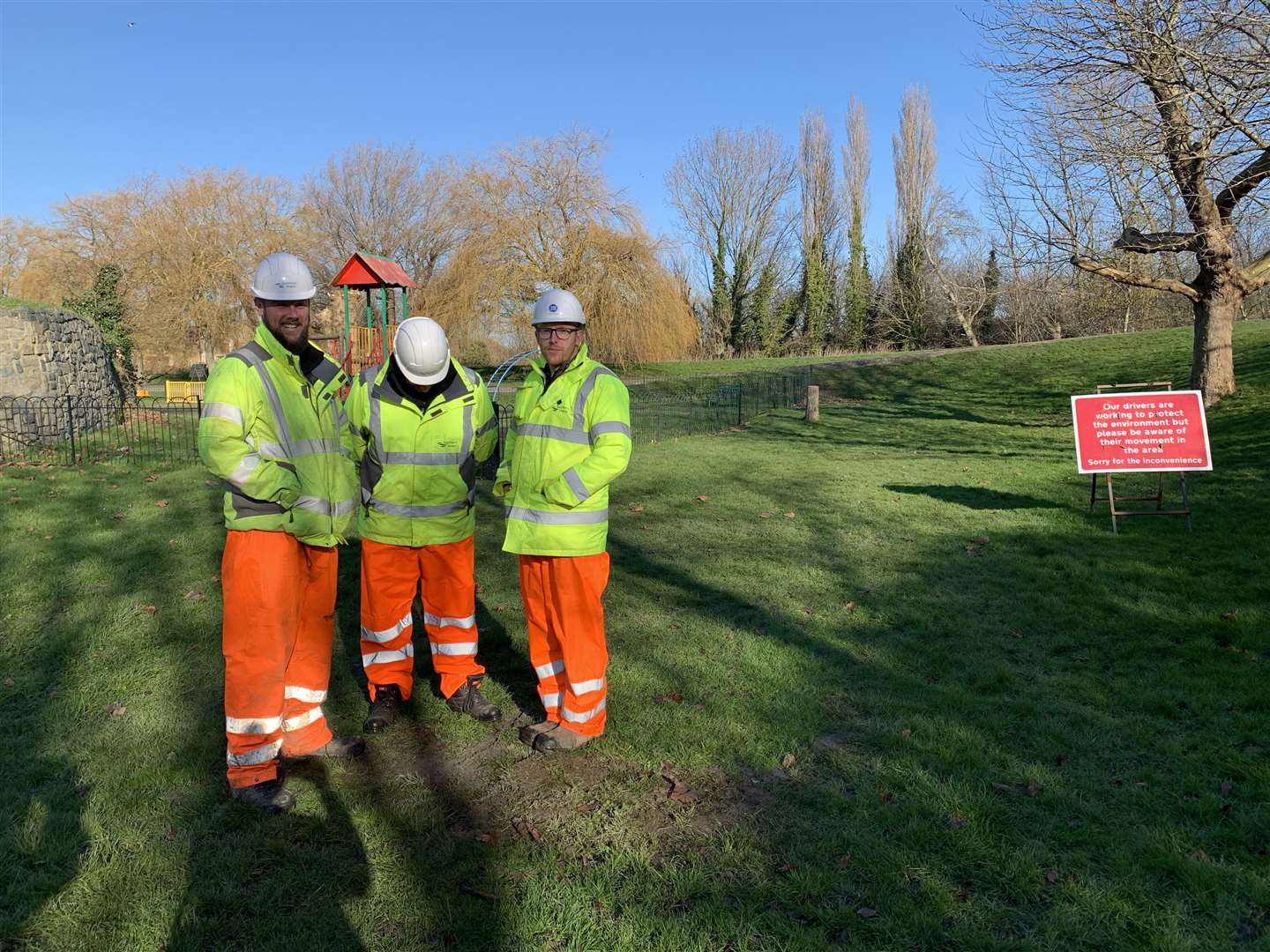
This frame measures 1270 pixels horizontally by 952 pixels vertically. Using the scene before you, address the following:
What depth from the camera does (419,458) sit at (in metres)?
3.91

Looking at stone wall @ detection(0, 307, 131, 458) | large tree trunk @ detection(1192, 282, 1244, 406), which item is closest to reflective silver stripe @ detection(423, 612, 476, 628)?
stone wall @ detection(0, 307, 131, 458)

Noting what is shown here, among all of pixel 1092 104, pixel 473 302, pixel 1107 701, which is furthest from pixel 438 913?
Result: pixel 473 302

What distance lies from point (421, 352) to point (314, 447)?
0.65m

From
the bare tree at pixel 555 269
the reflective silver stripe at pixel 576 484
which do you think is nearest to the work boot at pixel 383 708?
the reflective silver stripe at pixel 576 484

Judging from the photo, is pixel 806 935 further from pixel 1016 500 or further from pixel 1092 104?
pixel 1092 104

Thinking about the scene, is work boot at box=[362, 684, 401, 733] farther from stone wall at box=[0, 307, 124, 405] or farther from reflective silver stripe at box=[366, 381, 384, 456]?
stone wall at box=[0, 307, 124, 405]

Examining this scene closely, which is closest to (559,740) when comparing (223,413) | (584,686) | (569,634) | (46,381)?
(584,686)

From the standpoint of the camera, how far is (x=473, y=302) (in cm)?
3072

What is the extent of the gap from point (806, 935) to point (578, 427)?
88.7 inches

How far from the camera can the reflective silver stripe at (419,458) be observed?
3.90m

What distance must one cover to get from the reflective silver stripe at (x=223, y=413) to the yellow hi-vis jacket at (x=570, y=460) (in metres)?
1.23

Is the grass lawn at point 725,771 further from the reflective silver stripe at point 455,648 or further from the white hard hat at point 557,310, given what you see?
the white hard hat at point 557,310

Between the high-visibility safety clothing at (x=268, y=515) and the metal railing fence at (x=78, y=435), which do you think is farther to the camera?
the metal railing fence at (x=78, y=435)

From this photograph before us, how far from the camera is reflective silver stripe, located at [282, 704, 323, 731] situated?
148 inches
